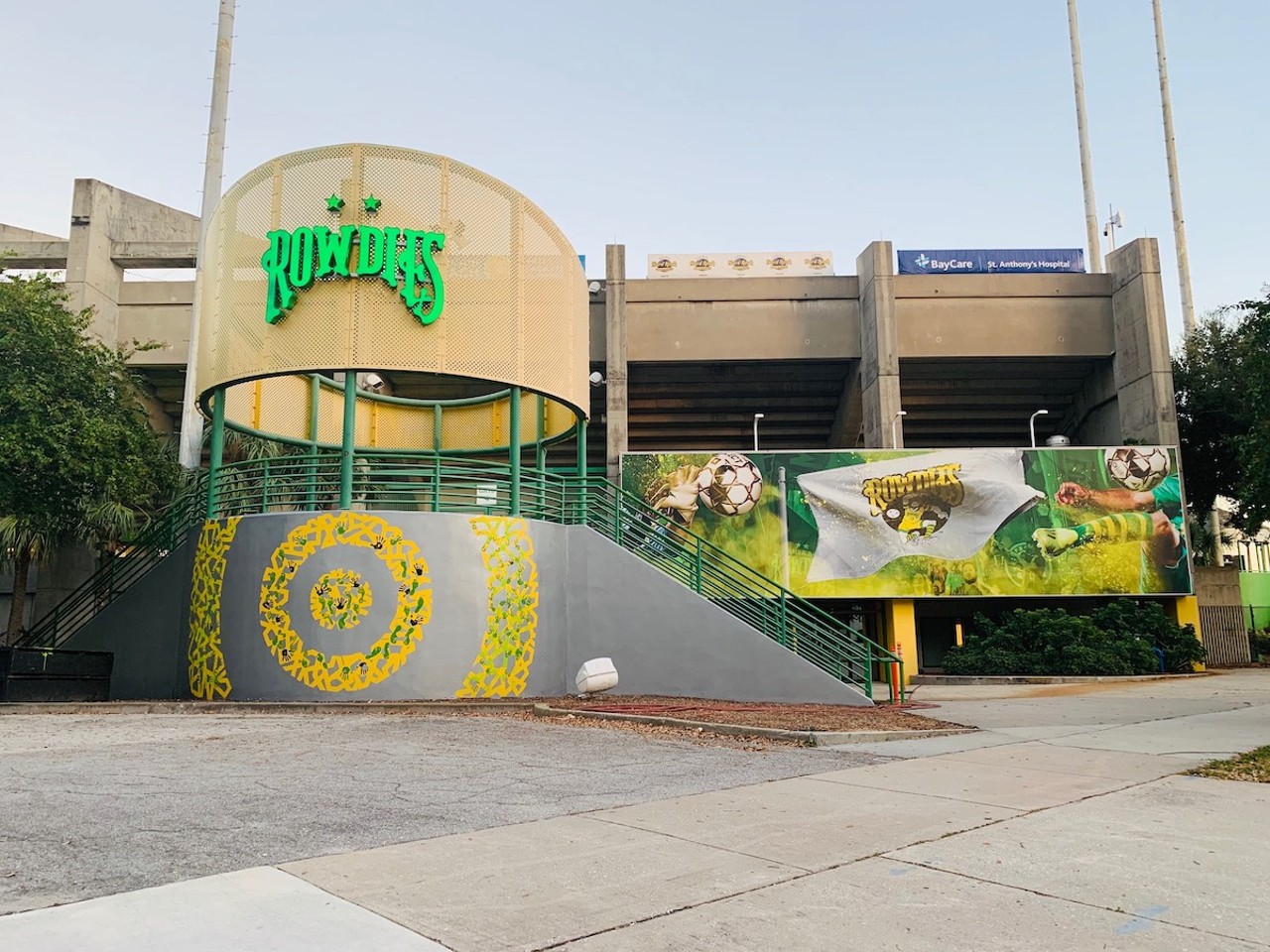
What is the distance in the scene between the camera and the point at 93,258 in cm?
3603

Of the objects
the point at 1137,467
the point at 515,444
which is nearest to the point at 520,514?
the point at 515,444

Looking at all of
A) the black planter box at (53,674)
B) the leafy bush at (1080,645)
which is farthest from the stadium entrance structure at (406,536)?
the leafy bush at (1080,645)

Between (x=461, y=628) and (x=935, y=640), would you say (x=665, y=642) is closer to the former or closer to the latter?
(x=461, y=628)

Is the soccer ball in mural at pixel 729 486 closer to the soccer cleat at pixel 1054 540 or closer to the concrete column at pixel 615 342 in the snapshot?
the concrete column at pixel 615 342

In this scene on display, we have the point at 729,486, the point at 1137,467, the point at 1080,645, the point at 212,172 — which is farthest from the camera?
the point at 1137,467

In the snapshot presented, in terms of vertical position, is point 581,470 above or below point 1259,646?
above

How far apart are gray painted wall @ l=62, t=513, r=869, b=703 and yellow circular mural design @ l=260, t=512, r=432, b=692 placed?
4.7 inches

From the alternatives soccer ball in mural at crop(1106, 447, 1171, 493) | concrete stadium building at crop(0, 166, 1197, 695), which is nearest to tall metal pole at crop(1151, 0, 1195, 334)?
A: concrete stadium building at crop(0, 166, 1197, 695)

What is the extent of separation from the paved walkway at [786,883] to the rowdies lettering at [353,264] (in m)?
11.6

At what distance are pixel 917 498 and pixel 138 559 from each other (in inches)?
1000

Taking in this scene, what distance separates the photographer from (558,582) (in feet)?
59.1

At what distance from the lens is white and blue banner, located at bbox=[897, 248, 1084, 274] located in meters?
50.1

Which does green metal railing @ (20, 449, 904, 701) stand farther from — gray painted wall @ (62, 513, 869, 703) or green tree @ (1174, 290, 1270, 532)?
green tree @ (1174, 290, 1270, 532)

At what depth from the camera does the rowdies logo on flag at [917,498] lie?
3425cm
